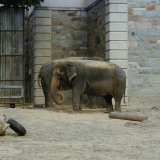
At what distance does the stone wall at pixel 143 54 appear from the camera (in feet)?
72.0

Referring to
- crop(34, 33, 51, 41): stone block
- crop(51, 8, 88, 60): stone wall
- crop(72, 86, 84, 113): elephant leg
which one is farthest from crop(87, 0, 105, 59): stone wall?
crop(72, 86, 84, 113): elephant leg

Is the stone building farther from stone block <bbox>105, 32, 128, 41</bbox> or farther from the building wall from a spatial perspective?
the building wall

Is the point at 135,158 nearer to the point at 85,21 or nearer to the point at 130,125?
the point at 130,125

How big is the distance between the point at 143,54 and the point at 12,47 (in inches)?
188

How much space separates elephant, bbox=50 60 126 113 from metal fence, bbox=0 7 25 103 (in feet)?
12.0

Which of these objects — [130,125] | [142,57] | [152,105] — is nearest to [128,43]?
[142,57]

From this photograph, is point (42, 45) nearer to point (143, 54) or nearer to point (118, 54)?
point (118, 54)

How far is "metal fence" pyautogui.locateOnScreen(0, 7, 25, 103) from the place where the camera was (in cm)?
2125

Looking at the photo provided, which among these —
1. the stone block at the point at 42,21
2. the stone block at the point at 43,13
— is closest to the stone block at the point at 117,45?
the stone block at the point at 42,21

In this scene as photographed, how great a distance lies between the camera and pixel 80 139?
11.9m

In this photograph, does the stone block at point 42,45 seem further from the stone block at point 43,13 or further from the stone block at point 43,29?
the stone block at point 43,13

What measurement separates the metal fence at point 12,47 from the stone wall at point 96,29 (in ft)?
10.8

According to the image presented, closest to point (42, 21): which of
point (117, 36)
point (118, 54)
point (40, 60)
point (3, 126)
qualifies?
point (40, 60)

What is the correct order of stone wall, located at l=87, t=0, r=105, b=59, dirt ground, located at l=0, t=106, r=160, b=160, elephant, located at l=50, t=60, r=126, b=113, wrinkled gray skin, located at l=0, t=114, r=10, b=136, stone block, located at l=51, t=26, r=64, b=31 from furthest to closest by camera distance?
stone block, located at l=51, t=26, r=64, b=31 → stone wall, located at l=87, t=0, r=105, b=59 → elephant, located at l=50, t=60, r=126, b=113 → wrinkled gray skin, located at l=0, t=114, r=10, b=136 → dirt ground, located at l=0, t=106, r=160, b=160
